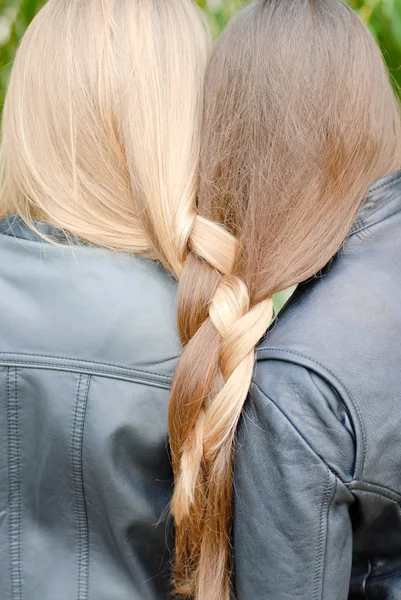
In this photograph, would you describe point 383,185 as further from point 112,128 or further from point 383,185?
point 112,128

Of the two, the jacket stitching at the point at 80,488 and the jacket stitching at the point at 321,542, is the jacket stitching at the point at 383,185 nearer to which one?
the jacket stitching at the point at 321,542

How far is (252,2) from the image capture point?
1320mm

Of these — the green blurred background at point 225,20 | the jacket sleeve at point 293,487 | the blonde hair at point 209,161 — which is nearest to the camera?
the jacket sleeve at point 293,487

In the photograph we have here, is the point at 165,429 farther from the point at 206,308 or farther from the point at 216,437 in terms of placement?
the point at 206,308

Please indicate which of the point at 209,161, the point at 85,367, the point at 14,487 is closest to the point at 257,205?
the point at 209,161

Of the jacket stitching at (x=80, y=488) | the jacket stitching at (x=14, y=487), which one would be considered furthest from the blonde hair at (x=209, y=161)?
the jacket stitching at (x=14, y=487)

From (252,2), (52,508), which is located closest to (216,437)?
(52,508)

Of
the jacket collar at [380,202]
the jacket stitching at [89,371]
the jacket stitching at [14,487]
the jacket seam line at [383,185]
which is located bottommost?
the jacket stitching at [14,487]

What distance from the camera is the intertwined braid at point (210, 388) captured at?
1.18m

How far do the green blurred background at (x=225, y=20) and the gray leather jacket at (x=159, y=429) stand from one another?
59 centimetres

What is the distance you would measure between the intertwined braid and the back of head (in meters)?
0.06

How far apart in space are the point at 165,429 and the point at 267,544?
0.25m

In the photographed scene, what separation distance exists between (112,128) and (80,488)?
0.62 m

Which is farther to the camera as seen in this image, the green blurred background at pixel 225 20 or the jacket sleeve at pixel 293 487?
the green blurred background at pixel 225 20
